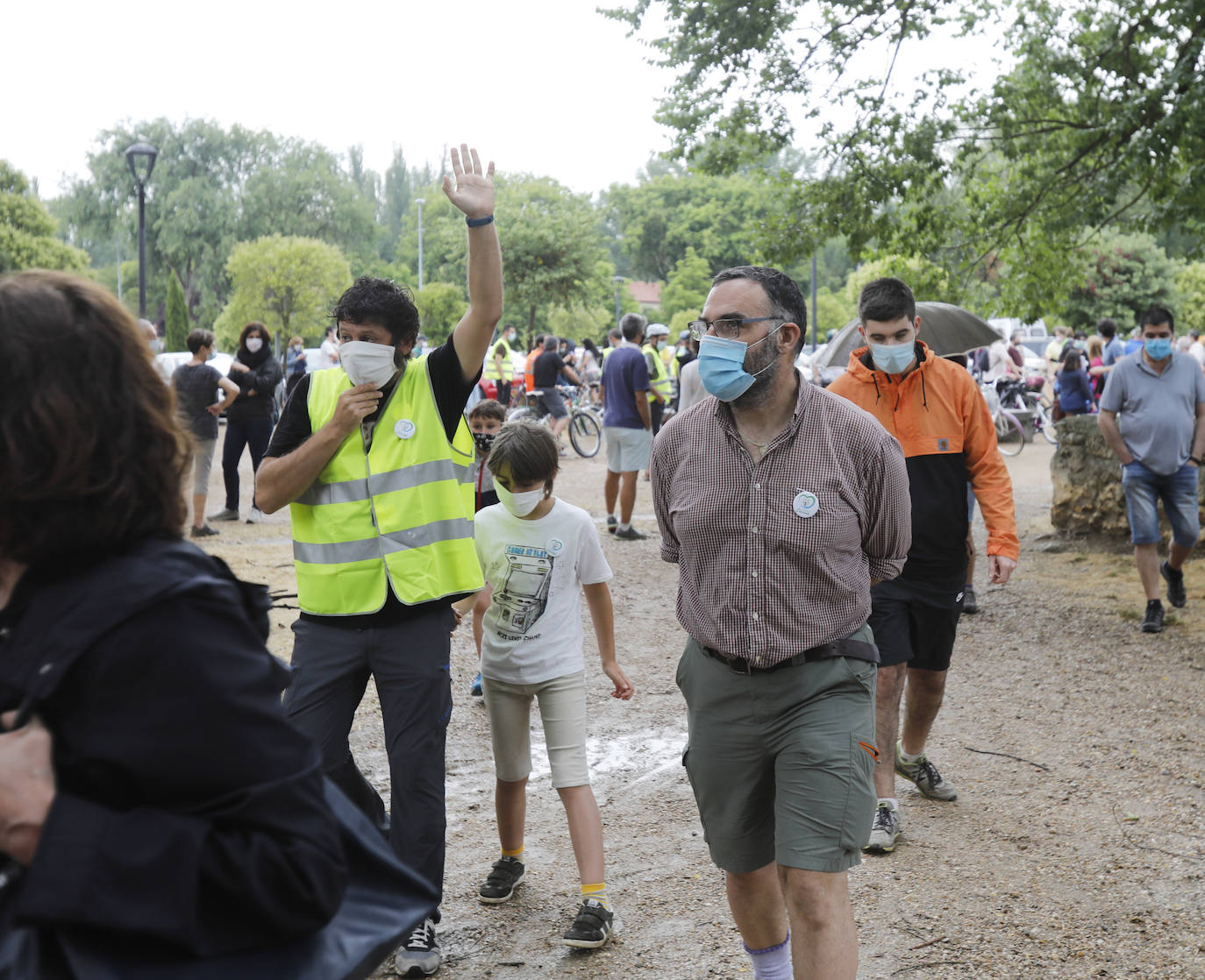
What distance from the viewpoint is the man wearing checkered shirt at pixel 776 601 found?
2943 mm

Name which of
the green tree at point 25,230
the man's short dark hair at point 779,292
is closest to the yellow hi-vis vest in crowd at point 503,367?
the man's short dark hair at point 779,292

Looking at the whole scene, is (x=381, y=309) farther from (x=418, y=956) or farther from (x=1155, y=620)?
(x=1155, y=620)

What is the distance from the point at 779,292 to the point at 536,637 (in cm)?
152

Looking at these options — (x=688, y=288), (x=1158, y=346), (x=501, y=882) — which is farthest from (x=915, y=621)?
(x=688, y=288)

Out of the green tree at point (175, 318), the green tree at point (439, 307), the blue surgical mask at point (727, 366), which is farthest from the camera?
the green tree at point (439, 307)

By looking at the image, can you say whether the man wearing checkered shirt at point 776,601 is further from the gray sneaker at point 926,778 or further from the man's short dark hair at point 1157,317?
the man's short dark hair at point 1157,317

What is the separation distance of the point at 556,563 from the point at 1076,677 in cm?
428

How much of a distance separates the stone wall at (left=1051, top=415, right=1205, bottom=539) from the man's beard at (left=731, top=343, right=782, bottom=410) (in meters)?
8.93

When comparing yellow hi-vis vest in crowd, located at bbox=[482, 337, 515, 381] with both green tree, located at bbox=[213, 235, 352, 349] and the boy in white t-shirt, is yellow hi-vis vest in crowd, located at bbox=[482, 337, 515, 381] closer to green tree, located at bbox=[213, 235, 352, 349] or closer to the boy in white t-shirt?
the boy in white t-shirt

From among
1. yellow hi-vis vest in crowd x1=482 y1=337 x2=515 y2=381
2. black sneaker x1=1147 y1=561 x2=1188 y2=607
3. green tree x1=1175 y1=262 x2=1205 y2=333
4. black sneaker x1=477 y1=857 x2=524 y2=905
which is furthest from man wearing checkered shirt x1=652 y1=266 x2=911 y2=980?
green tree x1=1175 y1=262 x2=1205 y2=333

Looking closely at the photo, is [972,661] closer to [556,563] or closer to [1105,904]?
[1105,904]

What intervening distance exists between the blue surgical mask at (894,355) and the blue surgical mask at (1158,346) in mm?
4163

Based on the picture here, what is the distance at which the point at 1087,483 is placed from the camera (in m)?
11.4

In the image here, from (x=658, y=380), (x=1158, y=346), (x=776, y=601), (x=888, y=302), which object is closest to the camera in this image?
(x=776, y=601)
